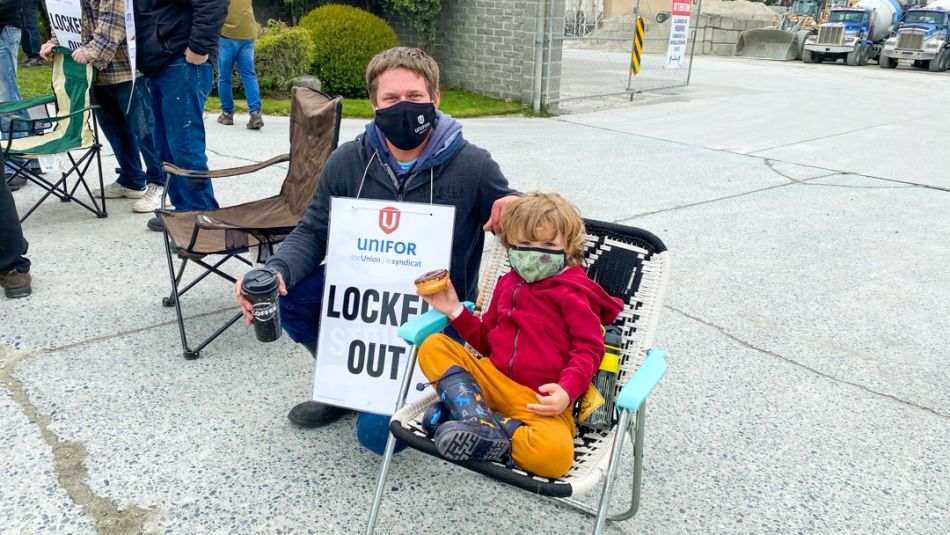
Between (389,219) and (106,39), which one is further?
(106,39)

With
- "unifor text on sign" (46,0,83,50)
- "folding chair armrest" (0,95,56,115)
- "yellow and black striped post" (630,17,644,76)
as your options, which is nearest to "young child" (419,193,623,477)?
"unifor text on sign" (46,0,83,50)

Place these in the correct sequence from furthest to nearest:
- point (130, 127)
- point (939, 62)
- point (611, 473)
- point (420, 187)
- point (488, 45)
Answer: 1. point (939, 62)
2. point (488, 45)
3. point (130, 127)
4. point (420, 187)
5. point (611, 473)

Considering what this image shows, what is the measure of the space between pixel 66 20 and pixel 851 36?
2430cm

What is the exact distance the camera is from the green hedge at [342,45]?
11.3 m

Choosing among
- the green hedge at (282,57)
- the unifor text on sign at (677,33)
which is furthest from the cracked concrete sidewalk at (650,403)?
the unifor text on sign at (677,33)

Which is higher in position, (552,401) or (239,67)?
(239,67)

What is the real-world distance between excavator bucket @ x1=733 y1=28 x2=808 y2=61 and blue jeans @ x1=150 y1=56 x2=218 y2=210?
82.5ft

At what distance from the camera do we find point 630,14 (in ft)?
44.0

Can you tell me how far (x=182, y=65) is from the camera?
4652 mm

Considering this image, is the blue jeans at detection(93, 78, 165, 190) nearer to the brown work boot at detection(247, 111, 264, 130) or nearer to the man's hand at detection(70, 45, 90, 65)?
the man's hand at detection(70, 45, 90, 65)

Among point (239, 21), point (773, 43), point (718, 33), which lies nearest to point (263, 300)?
point (239, 21)

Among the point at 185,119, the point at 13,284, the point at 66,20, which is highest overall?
the point at 66,20

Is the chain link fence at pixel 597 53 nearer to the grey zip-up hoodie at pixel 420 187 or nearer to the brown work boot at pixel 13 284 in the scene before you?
the brown work boot at pixel 13 284

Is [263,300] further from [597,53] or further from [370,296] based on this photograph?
[597,53]
